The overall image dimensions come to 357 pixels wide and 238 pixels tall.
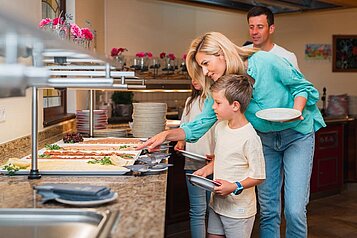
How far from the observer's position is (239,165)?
2486mm

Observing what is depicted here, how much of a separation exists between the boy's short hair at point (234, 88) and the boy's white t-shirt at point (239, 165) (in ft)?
0.41

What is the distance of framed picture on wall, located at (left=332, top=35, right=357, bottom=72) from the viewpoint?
25.6ft

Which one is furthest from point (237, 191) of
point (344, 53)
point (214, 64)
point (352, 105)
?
point (344, 53)

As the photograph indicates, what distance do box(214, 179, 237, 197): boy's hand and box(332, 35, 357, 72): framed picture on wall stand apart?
5.93 meters

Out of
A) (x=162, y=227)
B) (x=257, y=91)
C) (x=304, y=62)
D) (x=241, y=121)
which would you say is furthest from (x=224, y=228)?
(x=304, y=62)

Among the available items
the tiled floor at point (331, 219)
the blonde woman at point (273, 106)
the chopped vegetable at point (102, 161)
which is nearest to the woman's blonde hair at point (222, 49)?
the blonde woman at point (273, 106)

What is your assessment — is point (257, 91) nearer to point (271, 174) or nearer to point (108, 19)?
point (271, 174)

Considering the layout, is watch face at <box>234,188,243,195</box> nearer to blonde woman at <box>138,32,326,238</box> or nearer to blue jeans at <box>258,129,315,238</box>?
blonde woman at <box>138,32,326,238</box>

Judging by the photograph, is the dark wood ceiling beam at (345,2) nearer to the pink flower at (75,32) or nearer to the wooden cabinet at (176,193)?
the wooden cabinet at (176,193)

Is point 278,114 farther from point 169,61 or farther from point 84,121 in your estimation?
point 169,61

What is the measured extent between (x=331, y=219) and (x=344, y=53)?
3138 mm

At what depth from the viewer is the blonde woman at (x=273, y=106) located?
8.64 feet

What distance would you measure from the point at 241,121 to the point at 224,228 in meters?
0.50

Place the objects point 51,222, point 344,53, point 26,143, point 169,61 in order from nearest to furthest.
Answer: point 51,222 → point 26,143 → point 169,61 → point 344,53
